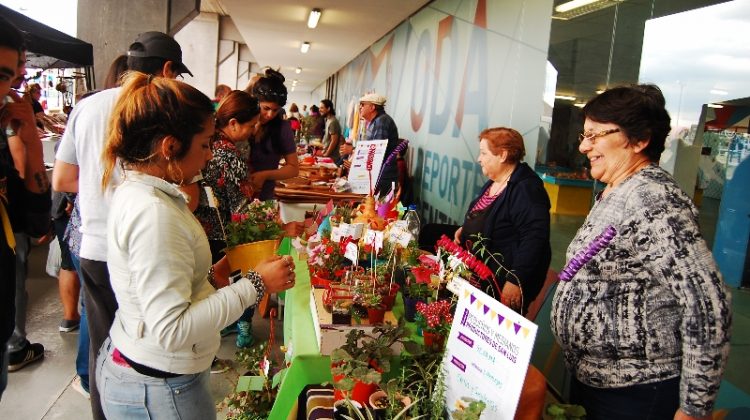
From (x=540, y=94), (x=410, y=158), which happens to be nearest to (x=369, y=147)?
(x=540, y=94)

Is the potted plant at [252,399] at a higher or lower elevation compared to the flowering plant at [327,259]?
lower

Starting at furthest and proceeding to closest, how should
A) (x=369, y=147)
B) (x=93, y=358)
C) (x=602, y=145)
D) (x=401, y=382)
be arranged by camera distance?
(x=369, y=147), (x=93, y=358), (x=602, y=145), (x=401, y=382)

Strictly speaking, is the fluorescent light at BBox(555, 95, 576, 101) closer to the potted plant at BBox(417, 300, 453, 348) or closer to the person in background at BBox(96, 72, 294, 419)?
the potted plant at BBox(417, 300, 453, 348)

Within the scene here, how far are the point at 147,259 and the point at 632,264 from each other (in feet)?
3.85

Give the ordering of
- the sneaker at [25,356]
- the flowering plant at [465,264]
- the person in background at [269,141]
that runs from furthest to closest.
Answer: the person in background at [269,141] → the sneaker at [25,356] → the flowering plant at [465,264]

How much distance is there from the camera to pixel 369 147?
4605 millimetres

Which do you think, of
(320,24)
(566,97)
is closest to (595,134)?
(566,97)

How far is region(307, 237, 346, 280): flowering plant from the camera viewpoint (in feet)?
7.25

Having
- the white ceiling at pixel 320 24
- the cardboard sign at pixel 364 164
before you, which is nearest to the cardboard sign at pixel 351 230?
the cardboard sign at pixel 364 164

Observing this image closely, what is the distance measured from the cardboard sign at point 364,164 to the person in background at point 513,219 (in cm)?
189

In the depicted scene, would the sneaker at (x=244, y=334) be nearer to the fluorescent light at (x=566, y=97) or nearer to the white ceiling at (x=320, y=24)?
the fluorescent light at (x=566, y=97)

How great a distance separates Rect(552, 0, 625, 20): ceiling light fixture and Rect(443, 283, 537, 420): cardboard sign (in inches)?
96.3

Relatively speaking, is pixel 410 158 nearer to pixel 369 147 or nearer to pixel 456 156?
pixel 456 156

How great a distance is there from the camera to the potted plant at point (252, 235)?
231cm
